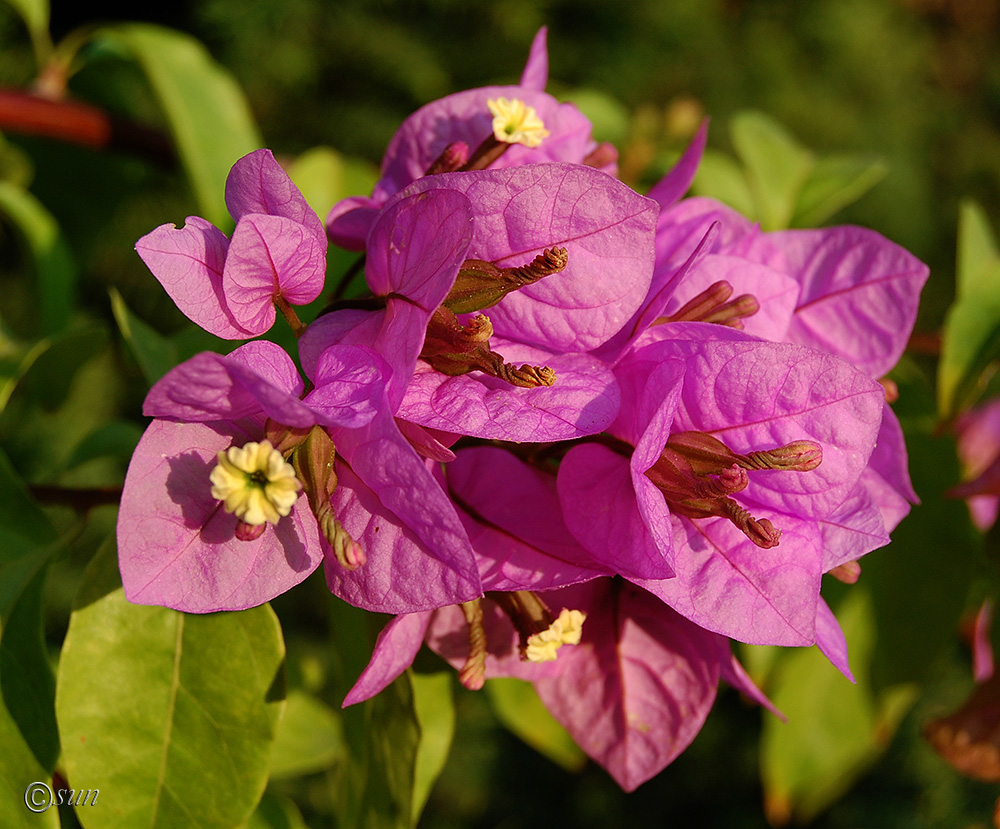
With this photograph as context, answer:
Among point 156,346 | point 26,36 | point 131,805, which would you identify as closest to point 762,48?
point 26,36

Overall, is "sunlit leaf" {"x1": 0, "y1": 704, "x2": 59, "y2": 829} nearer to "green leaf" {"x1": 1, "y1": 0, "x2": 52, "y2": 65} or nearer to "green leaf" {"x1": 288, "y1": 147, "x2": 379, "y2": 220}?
"green leaf" {"x1": 288, "y1": 147, "x2": 379, "y2": 220}

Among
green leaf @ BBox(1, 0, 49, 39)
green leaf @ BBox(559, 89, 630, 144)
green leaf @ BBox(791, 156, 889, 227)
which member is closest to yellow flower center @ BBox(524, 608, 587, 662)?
green leaf @ BBox(791, 156, 889, 227)

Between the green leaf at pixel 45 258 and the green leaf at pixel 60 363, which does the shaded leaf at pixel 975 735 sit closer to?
the green leaf at pixel 60 363

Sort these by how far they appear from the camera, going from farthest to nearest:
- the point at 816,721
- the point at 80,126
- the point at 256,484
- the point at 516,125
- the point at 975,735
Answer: the point at 80,126 → the point at 816,721 → the point at 975,735 → the point at 516,125 → the point at 256,484

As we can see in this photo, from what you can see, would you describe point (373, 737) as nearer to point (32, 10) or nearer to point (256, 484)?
point (256, 484)

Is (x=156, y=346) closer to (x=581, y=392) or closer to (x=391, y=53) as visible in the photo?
(x=581, y=392)

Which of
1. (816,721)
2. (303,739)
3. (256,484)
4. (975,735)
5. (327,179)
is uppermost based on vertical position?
(256,484)

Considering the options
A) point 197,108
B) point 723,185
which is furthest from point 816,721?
point 197,108
